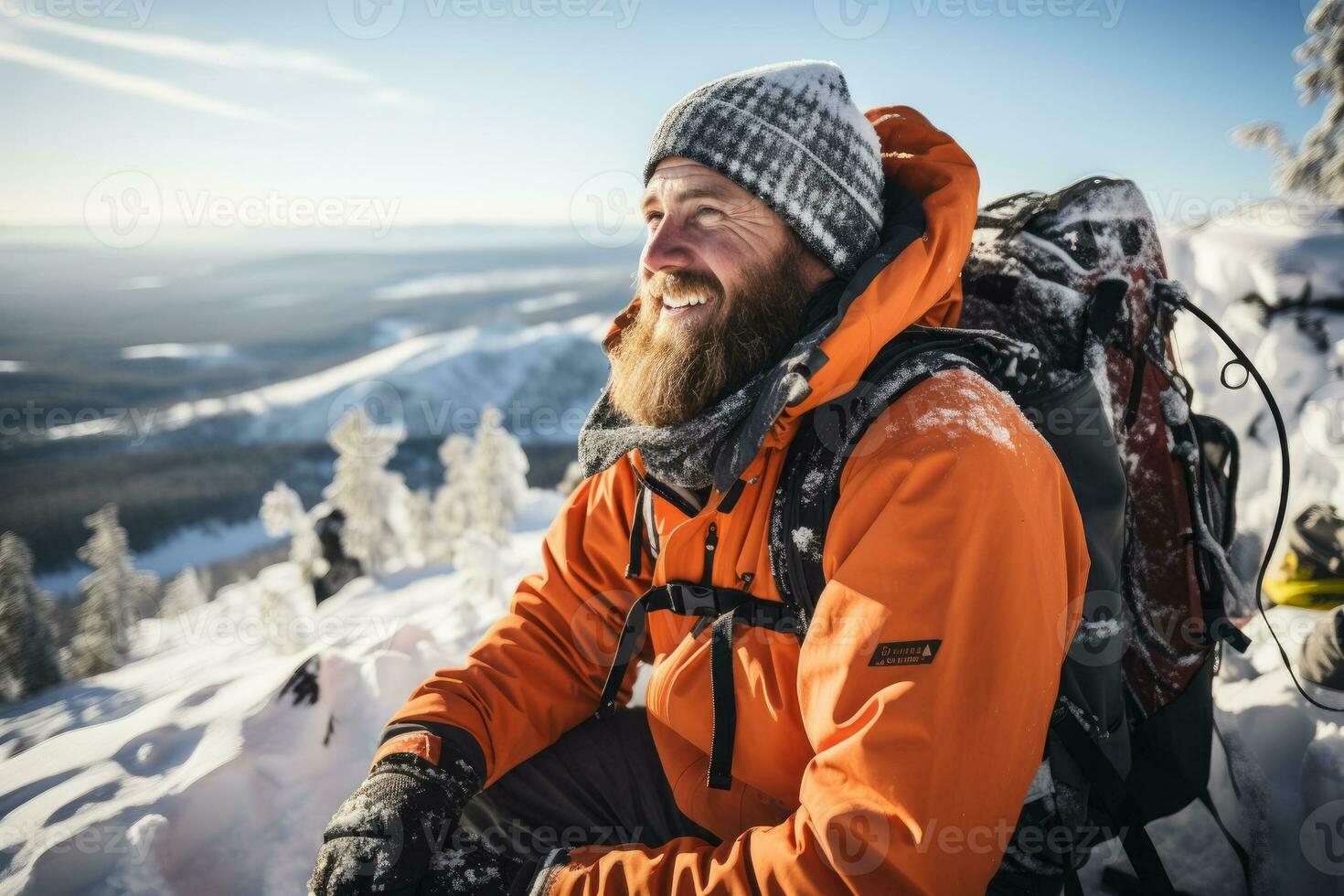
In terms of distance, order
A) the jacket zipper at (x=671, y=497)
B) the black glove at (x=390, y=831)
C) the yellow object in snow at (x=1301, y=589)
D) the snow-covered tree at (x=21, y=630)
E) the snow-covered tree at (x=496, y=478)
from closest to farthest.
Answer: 1. the black glove at (x=390, y=831)
2. the jacket zipper at (x=671, y=497)
3. the yellow object in snow at (x=1301, y=589)
4. the snow-covered tree at (x=21, y=630)
5. the snow-covered tree at (x=496, y=478)

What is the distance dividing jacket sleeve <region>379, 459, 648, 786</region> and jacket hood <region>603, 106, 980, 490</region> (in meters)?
1.00

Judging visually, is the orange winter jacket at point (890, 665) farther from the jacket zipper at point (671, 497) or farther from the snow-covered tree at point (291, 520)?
the snow-covered tree at point (291, 520)

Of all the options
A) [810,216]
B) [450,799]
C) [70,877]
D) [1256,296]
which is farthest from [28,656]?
[1256,296]

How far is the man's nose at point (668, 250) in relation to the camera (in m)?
2.60

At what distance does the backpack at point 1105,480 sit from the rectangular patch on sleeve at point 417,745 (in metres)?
1.45

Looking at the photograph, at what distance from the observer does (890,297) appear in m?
2.06

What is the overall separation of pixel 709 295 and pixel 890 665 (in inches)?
60.0

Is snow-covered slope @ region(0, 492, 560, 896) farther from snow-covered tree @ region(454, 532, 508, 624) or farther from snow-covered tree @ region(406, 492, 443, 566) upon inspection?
snow-covered tree @ region(406, 492, 443, 566)

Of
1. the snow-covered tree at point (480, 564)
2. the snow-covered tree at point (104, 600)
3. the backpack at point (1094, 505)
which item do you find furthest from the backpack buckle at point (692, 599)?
the snow-covered tree at point (104, 600)

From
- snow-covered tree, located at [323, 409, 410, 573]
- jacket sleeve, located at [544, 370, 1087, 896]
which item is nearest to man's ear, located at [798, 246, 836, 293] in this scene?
jacket sleeve, located at [544, 370, 1087, 896]

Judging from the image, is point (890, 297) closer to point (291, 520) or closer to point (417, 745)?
point (417, 745)

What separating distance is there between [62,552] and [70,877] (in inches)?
4118

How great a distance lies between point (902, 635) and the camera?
5.51 ft

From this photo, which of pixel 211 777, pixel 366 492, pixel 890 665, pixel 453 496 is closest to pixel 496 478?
pixel 453 496
